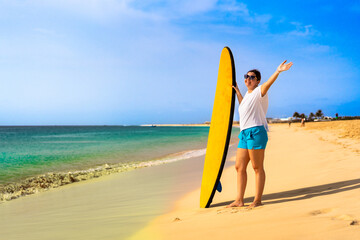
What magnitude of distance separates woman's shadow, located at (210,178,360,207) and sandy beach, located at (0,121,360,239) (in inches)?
0.5

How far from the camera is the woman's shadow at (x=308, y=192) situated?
10.7 ft

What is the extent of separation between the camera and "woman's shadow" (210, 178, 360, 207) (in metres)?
3.27

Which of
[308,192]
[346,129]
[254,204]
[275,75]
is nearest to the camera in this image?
[275,75]

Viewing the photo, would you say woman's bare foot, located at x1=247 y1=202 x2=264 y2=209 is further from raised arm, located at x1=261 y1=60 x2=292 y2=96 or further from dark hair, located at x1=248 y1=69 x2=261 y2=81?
dark hair, located at x1=248 y1=69 x2=261 y2=81

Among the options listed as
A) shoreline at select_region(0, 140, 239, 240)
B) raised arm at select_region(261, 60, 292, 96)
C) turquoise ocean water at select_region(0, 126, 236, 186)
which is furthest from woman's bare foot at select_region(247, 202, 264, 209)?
turquoise ocean water at select_region(0, 126, 236, 186)

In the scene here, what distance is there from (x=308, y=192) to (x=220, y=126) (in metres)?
1.47

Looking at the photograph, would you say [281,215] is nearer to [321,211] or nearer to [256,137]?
[321,211]

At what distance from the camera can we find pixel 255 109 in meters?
2.93

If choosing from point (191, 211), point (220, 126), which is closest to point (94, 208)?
point (191, 211)

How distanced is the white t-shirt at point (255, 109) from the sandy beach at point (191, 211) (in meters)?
0.95

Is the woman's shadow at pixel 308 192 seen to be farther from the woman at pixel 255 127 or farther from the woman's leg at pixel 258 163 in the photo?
the woman at pixel 255 127

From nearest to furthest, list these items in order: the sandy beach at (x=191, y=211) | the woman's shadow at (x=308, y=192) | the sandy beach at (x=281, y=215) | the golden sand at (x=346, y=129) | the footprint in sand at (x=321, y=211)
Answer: the sandy beach at (x=281, y=215), the sandy beach at (x=191, y=211), the footprint in sand at (x=321, y=211), the woman's shadow at (x=308, y=192), the golden sand at (x=346, y=129)

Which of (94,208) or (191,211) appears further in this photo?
(94,208)

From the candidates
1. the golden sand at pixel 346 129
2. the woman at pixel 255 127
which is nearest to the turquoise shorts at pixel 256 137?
the woman at pixel 255 127
